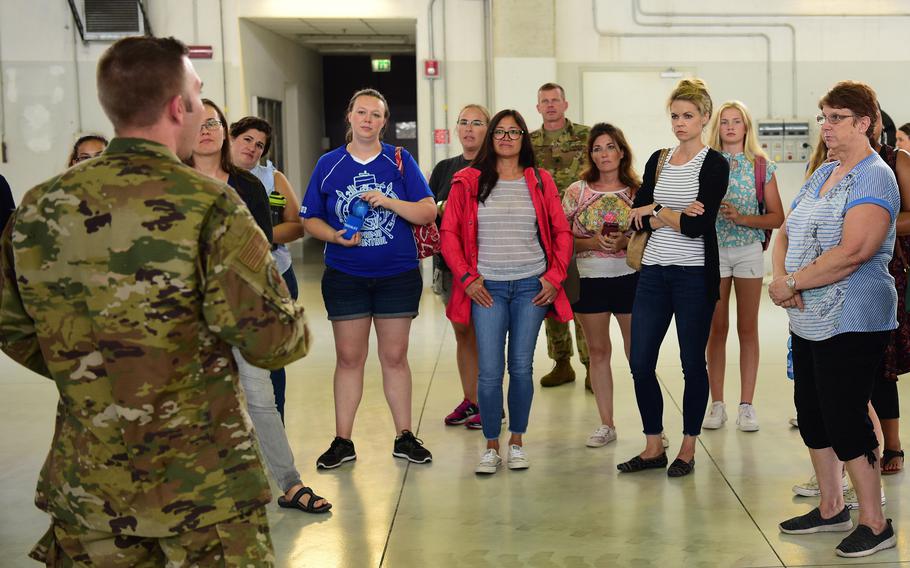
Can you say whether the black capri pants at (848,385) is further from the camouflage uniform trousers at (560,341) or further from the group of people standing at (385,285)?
the camouflage uniform trousers at (560,341)

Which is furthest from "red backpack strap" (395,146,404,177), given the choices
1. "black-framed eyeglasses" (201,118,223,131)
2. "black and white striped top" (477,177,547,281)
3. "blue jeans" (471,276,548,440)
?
"black-framed eyeglasses" (201,118,223,131)

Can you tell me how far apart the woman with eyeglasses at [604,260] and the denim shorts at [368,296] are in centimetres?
82

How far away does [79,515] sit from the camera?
6.07 ft

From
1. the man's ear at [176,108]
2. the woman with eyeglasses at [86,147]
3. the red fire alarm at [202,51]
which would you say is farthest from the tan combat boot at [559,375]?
the red fire alarm at [202,51]

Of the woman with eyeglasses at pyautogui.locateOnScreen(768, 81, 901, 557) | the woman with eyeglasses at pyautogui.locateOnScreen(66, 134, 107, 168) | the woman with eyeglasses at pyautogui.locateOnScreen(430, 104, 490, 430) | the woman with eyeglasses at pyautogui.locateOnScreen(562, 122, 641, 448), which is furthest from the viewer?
the woman with eyeglasses at pyautogui.locateOnScreen(430, 104, 490, 430)

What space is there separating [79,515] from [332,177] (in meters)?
2.59

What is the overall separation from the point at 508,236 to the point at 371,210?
0.60m

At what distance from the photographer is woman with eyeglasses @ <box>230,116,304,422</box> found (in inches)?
165

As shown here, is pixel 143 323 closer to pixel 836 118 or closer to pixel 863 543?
pixel 836 118

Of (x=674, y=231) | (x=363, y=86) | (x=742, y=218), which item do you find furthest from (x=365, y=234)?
(x=363, y=86)

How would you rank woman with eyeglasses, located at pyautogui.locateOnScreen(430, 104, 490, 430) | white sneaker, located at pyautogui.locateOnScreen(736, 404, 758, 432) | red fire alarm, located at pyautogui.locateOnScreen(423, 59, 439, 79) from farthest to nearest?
1. red fire alarm, located at pyautogui.locateOnScreen(423, 59, 439, 79)
2. woman with eyeglasses, located at pyautogui.locateOnScreen(430, 104, 490, 430)
3. white sneaker, located at pyautogui.locateOnScreen(736, 404, 758, 432)

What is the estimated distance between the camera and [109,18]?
33.8ft

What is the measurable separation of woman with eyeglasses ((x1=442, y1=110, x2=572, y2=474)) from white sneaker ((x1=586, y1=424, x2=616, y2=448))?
46 centimetres

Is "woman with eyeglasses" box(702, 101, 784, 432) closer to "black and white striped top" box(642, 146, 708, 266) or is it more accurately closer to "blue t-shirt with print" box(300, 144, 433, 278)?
"black and white striped top" box(642, 146, 708, 266)
